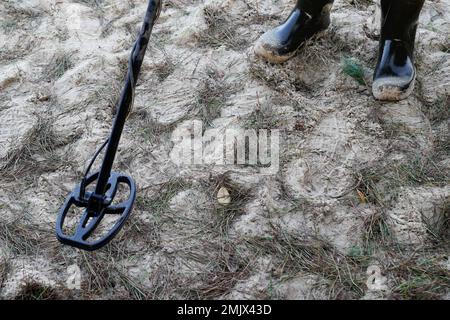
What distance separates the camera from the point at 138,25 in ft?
7.82

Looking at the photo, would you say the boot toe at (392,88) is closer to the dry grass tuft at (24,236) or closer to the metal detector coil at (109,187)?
the metal detector coil at (109,187)

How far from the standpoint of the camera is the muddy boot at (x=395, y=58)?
187 centimetres

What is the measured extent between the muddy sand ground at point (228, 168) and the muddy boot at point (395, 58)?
2.8 inches

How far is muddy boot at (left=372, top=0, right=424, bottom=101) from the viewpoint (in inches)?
73.6

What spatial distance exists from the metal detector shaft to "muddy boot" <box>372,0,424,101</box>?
0.98 m

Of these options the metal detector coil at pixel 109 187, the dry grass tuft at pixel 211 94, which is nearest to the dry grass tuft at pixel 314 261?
the metal detector coil at pixel 109 187

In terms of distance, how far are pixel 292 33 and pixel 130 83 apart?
0.94 m

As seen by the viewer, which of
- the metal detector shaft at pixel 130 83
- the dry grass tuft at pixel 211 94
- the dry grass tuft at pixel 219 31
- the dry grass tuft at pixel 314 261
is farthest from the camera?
the dry grass tuft at pixel 219 31

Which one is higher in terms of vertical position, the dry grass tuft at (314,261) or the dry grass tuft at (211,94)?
the dry grass tuft at (211,94)

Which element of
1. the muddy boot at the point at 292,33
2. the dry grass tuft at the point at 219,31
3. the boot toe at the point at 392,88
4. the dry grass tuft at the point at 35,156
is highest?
the muddy boot at the point at 292,33

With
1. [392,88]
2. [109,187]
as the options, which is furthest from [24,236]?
[392,88]

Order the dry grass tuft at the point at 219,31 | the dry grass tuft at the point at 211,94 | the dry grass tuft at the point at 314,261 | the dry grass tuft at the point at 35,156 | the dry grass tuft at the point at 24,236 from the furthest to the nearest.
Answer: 1. the dry grass tuft at the point at 219,31
2. the dry grass tuft at the point at 211,94
3. the dry grass tuft at the point at 35,156
4. the dry grass tuft at the point at 24,236
5. the dry grass tuft at the point at 314,261

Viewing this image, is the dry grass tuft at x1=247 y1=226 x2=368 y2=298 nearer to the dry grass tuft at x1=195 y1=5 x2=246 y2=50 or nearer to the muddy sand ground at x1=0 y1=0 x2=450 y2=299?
the muddy sand ground at x1=0 y1=0 x2=450 y2=299
